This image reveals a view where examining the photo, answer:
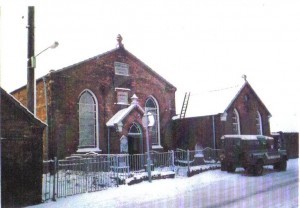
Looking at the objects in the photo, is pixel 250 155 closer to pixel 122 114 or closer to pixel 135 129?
pixel 135 129

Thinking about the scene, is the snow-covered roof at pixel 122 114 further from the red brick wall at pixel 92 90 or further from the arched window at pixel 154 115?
the arched window at pixel 154 115

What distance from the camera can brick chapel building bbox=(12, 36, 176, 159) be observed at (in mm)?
18297

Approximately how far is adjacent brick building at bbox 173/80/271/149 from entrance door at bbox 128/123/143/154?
4439 millimetres

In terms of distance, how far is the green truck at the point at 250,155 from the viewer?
→ 1684cm

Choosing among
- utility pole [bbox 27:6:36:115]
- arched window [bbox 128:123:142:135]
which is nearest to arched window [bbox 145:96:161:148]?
arched window [bbox 128:123:142:135]

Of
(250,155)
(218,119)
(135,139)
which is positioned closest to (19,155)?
(135,139)

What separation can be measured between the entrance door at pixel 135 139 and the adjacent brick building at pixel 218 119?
4.44 metres

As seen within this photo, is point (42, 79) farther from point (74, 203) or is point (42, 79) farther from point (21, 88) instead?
point (74, 203)

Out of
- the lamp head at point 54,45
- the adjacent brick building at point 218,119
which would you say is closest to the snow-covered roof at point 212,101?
the adjacent brick building at point 218,119

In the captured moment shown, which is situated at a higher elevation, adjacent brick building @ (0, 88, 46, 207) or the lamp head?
the lamp head

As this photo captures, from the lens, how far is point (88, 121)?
19.9m

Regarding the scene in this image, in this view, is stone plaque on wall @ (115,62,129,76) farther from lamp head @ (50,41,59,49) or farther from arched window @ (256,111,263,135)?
arched window @ (256,111,263,135)

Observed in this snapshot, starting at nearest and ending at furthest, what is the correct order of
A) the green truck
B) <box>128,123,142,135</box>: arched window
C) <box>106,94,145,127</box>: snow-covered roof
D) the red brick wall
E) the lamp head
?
the lamp head → the green truck → the red brick wall → <box>106,94,145,127</box>: snow-covered roof → <box>128,123,142,135</box>: arched window

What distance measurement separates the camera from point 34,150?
1138cm
